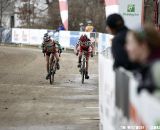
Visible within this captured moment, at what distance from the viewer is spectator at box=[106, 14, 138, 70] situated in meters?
7.53

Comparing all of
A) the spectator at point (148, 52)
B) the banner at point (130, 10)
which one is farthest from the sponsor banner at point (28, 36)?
the spectator at point (148, 52)

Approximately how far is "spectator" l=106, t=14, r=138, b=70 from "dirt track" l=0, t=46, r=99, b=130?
13.3 feet

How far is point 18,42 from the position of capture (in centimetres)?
5309

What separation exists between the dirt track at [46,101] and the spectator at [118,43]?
13.3ft

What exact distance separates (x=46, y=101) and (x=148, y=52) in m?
11.0

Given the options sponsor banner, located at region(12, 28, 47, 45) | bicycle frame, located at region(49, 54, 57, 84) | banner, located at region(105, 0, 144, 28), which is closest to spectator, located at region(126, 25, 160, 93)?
banner, located at region(105, 0, 144, 28)

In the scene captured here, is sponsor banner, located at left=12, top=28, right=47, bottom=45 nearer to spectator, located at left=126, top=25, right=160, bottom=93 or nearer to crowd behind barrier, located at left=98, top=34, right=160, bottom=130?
crowd behind barrier, located at left=98, top=34, right=160, bottom=130

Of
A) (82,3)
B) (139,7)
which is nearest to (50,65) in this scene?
(139,7)

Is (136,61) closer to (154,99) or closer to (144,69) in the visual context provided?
(144,69)

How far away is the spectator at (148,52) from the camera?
5441 millimetres

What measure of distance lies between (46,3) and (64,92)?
5602 centimetres

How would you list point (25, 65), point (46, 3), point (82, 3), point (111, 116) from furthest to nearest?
point (46, 3) < point (82, 3) < point (25, 65) < point (111, 116)

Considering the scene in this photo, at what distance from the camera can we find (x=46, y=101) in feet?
53.9

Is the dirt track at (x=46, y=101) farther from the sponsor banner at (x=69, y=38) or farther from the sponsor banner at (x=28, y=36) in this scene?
the sponsor banner at (x=28, y=36)
